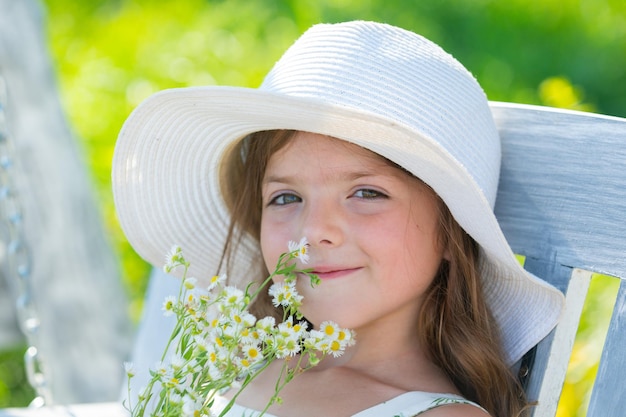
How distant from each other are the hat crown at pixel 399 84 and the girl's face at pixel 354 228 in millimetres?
121

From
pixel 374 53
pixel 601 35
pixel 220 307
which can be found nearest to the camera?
pixel 220 307

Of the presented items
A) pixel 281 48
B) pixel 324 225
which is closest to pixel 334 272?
pixel 324 225

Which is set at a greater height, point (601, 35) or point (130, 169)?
point (601, 35)

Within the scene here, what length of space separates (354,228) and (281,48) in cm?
377

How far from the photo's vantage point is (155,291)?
83.3 inches

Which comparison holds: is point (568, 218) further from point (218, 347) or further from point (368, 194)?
point (218, 347)

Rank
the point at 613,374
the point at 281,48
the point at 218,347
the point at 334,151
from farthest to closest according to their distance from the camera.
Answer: the point at 281,48
the point at 334,151
the point at 613,374
the point at 218,347

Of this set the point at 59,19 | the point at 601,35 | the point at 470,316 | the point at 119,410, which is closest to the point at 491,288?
the point at 470,316

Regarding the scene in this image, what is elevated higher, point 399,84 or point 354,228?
point 399,84

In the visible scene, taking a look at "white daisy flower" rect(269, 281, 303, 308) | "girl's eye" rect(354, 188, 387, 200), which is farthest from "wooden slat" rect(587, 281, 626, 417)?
"white daisy flower" rect(269, 281, 303, 308)

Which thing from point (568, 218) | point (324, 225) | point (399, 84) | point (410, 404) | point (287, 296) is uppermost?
point (399, 84)

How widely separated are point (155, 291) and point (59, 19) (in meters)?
4.62

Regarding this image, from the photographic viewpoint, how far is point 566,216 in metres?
1.60

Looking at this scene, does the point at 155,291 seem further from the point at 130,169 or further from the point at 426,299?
the point at 426,299
